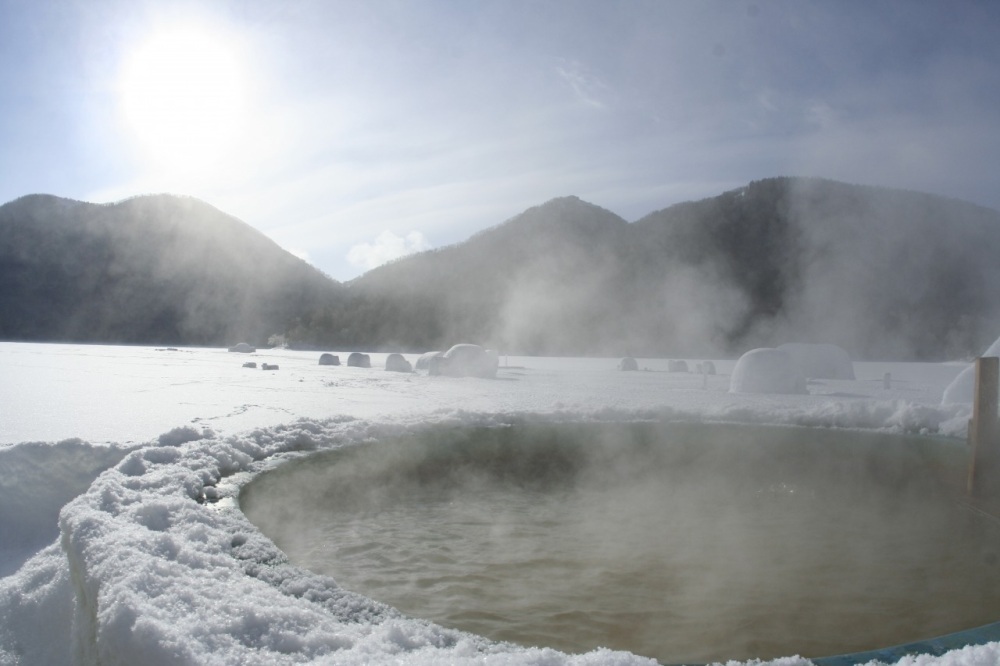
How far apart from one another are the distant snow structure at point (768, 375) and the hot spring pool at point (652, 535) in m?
5.58

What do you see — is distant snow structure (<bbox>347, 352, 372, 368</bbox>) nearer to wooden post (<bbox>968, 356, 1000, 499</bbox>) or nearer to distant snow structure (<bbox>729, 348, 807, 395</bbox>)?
distant snow structure (<bbox>729, 348, 807, 395</bbox>)

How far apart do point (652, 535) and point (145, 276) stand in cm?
5617

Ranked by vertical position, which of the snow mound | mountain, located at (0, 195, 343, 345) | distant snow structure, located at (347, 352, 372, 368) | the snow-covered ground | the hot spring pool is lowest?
the hot spring pool

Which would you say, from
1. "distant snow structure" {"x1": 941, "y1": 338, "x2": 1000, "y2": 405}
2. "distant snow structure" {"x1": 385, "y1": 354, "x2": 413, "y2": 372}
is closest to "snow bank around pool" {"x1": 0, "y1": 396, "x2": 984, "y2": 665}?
"distant snow structure" {"x1": 941, "y1": 338, "x2": 1000, "y2": 405}

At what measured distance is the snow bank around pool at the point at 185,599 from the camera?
1.41 metres

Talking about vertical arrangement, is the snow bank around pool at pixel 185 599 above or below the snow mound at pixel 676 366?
below

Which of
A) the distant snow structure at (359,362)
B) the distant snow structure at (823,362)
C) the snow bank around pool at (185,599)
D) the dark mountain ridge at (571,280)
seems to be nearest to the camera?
the snow bank around pool at (185,599)

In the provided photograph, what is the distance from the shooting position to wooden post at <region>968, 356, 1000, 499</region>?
12.6 feet

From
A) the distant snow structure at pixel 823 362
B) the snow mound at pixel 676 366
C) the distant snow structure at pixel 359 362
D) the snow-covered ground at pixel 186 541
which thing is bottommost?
the snow-covered ground at pixel 186 541

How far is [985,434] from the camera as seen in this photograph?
409 cm

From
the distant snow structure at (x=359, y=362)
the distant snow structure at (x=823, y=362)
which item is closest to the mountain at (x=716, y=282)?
the distant snow structure at (x=359, y=362)

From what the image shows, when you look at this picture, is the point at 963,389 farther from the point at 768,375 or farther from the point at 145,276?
the point at 145,276

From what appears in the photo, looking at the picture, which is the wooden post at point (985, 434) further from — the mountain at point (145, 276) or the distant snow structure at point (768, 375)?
the mountain at point (145, 276)

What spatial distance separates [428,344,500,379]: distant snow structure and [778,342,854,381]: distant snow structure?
791 cm
